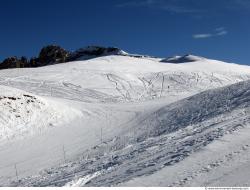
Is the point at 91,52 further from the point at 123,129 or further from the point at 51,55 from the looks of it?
the point at 123,129

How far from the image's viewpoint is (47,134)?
26797 mm

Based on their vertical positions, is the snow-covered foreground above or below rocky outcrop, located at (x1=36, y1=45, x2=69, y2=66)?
below

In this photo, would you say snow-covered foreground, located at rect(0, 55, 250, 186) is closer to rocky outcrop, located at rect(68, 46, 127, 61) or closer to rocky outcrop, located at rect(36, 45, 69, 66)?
rocky outcrop, located at rect(68, 46, 127, 61)

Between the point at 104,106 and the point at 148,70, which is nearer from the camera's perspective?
the point at 104,106

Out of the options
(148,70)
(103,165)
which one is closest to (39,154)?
(103,165)

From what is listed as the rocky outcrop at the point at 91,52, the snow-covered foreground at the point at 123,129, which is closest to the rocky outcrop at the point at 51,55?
the rocky outcrop at the point at 91,52

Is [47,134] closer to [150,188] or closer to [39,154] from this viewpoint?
[39,154]

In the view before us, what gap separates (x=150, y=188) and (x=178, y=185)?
1.79 feet

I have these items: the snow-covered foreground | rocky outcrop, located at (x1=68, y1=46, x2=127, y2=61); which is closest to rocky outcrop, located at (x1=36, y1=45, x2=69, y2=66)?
rocky outcrop, located at (x1=68, y1=46, x2=127, y2=61)

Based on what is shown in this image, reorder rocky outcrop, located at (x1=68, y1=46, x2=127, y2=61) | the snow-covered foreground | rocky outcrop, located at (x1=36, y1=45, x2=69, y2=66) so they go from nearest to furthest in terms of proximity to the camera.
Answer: the snow-covered foreground → rocky outcrop, located at (x1=68, y1=46, x2=127, y2=61) → rocky outcrop, located at (x1=36, y1=45, x2=69, y2=66)

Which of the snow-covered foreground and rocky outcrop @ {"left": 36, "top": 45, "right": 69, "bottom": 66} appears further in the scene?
rocky outcrop @ {"left": 36, "top": 45, "right": 69, "bottom": 66}

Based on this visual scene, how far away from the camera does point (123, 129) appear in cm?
2561

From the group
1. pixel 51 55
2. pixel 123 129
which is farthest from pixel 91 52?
pixel 123 129

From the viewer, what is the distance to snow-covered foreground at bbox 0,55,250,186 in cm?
1012
